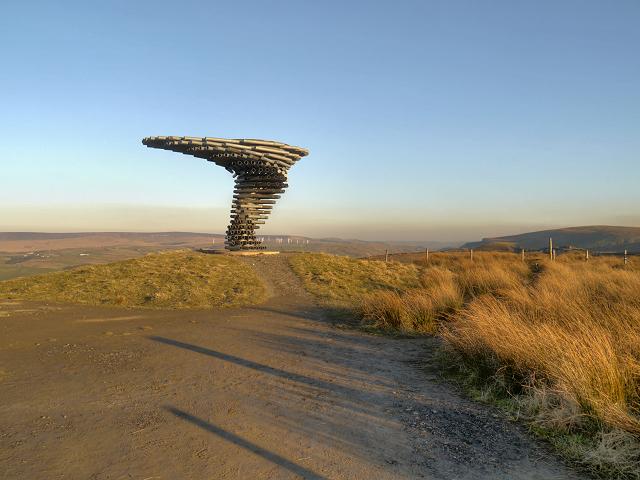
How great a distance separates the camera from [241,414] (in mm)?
4090

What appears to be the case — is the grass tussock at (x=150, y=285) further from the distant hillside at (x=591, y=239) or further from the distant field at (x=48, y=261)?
the distant hillside at (x=591, y=239)

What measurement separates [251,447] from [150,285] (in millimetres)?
12218

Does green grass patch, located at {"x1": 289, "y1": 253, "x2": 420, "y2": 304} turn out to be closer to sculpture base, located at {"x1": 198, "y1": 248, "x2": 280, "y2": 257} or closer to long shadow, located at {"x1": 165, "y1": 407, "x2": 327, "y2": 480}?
sculpture base, located at {"x1": 198, "y1": 248, "x2": 280, "y2": 257}

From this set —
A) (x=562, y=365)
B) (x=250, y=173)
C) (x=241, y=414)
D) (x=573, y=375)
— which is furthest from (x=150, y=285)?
(x=573, y=375)

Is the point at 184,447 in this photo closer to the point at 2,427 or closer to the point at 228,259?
the point at 2,427

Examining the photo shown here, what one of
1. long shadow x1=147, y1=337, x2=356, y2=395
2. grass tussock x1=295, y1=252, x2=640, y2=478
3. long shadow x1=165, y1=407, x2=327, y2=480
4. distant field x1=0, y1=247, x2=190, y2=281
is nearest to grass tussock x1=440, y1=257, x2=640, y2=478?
grass tussock x1=295, y1=252, x2=640, y2=478

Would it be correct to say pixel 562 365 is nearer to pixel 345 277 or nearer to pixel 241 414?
pixel 241 414

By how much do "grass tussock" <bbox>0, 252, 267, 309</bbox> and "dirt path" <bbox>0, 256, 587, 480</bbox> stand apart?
4498 mm

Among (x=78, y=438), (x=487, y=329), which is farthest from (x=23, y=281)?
(x=487, y=329)

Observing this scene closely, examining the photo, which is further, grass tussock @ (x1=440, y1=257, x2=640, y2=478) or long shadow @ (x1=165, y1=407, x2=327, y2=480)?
grass tussock @ (x1=440, y1=257, x2=640, y2=478)

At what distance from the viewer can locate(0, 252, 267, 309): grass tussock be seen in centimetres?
1222

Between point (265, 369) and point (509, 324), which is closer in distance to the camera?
point (509, 324)

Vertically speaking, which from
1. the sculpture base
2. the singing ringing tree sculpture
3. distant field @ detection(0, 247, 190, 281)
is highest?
the singing ringing tree sculpture

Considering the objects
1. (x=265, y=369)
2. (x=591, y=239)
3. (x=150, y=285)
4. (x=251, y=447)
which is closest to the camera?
(x=251, y=447)
